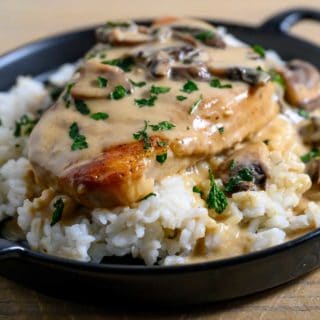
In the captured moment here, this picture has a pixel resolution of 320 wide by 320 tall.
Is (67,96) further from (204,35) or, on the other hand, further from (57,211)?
(204,35)

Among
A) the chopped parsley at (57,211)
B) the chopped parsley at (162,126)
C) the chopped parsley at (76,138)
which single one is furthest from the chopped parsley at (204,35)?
the chopped parsley at (57,211)

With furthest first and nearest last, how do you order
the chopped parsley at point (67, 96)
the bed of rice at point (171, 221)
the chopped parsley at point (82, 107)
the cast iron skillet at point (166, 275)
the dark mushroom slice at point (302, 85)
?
the dark mushroom slice at point (302, 85), the chopped parsley at point (67, 96), the chopped parsley at point (82, 107), the bed of rice at point (171, 221), the cast iron skillet at point (166, 275)

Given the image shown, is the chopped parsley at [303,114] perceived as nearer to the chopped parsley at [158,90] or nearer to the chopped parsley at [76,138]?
the chopped parsley at [158,90]

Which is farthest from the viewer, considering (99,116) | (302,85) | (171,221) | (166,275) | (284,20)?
(284,20)

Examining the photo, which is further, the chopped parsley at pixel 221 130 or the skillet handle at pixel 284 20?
the skillet handle at pixel 284 20

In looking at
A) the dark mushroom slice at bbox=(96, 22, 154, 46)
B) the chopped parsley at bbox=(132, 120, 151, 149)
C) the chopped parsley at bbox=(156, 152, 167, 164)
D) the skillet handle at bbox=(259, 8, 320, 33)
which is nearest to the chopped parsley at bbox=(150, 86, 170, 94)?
the chopped parsley at bbox=(132, 120, 151, 149)

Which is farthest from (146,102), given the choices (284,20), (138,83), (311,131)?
(284,20)
